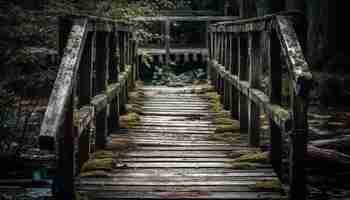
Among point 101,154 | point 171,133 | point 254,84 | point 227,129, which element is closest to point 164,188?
point 101,154

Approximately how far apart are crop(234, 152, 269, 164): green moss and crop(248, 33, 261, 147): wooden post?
537mm

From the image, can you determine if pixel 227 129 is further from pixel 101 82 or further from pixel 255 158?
pixel 101 82

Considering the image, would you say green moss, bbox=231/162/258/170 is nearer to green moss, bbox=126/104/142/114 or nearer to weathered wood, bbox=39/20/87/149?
weathered wood, bbox=39/20/87/149

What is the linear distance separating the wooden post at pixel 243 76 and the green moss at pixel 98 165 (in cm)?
234

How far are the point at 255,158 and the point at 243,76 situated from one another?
2114 mm

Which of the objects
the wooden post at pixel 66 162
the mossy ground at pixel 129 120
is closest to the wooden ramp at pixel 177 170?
the mossy ground at pixel 129 120

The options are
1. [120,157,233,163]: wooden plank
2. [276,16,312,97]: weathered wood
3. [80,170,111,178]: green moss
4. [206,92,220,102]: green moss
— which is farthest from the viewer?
[206,92,220,102]: green moss

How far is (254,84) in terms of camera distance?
6535 millimetres

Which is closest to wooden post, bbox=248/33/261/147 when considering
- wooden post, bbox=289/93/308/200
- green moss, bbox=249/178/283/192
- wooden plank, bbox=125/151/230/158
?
wooden plank, bbox=125/151/230/158

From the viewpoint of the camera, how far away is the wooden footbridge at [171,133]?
4098 millimetres

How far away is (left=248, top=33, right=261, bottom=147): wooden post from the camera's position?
21.2 ft

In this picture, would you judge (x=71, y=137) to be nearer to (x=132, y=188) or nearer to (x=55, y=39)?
(x=132, y=188)

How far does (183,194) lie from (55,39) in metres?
4.60

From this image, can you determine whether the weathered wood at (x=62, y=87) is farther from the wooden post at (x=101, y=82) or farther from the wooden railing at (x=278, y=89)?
the wooden post at (x=101, y=82)
